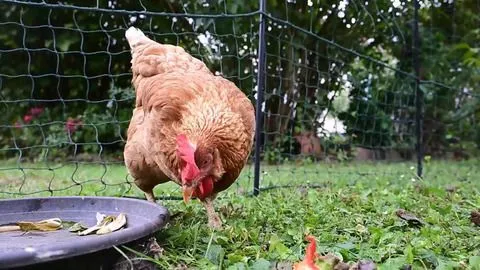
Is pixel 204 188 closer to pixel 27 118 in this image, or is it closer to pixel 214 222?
pixel 214 222

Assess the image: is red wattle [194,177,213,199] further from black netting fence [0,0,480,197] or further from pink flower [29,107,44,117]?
pink flower [29,107,44,117]

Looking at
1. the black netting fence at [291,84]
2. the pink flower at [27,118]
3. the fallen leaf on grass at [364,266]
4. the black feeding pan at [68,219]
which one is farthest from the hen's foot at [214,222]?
the pink flower at [27,118]

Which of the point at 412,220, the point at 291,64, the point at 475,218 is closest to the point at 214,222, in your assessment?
the point at 412,220

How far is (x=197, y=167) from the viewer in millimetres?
2084

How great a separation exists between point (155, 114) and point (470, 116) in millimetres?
6936

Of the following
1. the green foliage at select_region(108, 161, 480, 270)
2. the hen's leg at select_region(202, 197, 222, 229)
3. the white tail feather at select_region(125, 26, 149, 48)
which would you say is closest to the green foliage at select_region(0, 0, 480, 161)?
the white tail feather at select_region(125, 26, 149, 48)

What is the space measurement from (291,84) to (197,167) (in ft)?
12.5

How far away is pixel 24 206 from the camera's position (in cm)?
222

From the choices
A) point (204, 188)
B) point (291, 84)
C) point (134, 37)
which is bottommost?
point (204, 188)

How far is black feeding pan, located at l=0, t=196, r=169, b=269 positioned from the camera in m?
1.27

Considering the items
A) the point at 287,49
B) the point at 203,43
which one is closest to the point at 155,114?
the point at 203,43

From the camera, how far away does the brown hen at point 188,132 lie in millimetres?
2139

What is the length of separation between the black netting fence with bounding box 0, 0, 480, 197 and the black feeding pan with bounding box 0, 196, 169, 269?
51.6 inches

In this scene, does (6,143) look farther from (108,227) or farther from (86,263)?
(86,263)
